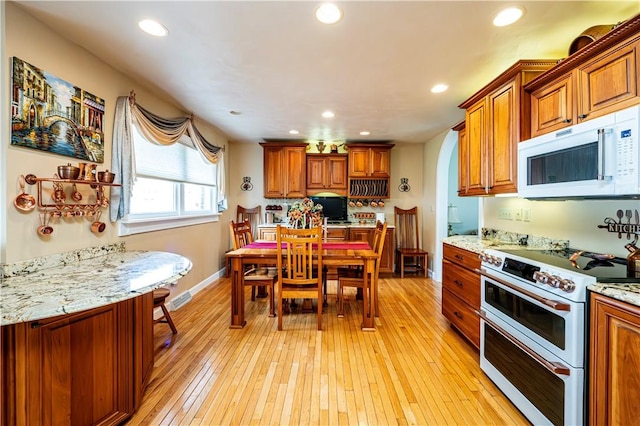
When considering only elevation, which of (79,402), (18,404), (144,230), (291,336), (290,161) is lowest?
(291,336)

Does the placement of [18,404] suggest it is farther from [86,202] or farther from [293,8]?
[293,8]

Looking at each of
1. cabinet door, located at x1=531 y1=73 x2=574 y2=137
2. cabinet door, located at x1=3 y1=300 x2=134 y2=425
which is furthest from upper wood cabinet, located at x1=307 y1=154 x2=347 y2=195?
cabinet door, located at x1=3 y1=300 x2=134 y2=425

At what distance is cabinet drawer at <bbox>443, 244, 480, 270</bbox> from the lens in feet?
7.73

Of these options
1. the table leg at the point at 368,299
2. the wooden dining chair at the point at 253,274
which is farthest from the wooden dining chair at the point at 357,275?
the wooden dining chair at the point at 253,274

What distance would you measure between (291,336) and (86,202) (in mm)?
2115

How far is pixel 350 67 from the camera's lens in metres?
2.36

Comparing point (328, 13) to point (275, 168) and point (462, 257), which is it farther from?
point (275, 168)

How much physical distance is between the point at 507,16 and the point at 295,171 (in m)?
Result: 3.88

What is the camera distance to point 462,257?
8.41ft

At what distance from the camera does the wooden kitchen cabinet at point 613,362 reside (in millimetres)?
1170

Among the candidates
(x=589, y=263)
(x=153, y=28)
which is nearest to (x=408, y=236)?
(x=589, y=263)

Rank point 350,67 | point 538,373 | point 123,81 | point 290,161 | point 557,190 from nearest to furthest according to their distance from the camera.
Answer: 1. point 538,373
2. point 557,190
3. point 350,67
4. point 123,81
5. point 290,161

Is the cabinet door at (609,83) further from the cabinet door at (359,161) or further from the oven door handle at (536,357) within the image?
the cabinet door at (359,161)

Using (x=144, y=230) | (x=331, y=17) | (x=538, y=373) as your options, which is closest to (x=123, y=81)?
(x=144, y=230)
